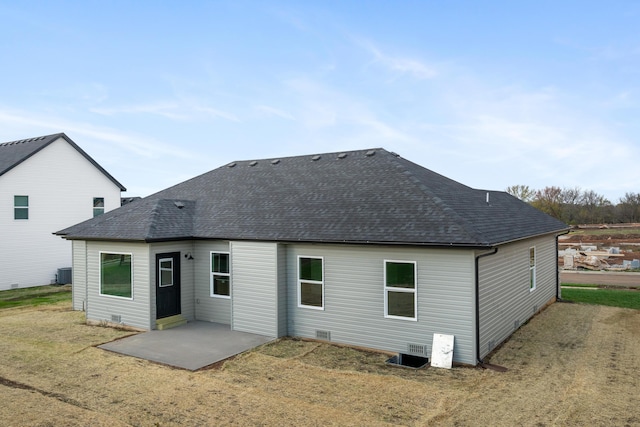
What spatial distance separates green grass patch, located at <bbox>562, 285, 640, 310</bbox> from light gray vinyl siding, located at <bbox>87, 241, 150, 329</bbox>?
1575 centimetres

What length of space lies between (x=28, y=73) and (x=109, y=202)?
949 cm

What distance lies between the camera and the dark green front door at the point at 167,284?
1223 cm

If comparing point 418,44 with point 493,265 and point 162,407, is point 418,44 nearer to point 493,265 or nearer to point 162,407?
point 493,265

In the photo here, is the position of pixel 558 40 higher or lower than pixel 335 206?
higher

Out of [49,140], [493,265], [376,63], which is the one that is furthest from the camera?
[49,140]

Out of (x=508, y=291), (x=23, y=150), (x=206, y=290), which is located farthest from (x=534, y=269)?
(x=23, y=150)

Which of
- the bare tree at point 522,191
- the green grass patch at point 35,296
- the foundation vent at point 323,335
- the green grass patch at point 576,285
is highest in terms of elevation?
the bare tree at point 522,191

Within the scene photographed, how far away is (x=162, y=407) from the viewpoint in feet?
22.8

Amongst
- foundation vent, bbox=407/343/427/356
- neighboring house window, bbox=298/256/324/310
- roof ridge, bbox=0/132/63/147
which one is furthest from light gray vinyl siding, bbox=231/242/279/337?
roof ridge, bbox=0/132/63/147

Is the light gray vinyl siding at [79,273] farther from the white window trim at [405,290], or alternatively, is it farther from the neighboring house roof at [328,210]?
the white window trim at [405,290]

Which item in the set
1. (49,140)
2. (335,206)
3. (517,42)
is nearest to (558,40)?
(517,42)

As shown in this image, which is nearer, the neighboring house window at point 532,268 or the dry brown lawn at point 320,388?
the dry brown lawn at point 320,388

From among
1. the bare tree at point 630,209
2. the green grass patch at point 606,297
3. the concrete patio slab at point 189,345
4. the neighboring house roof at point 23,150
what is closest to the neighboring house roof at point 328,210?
the concrete patio slab at point 189,345

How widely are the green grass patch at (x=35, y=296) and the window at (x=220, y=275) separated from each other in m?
8.17
